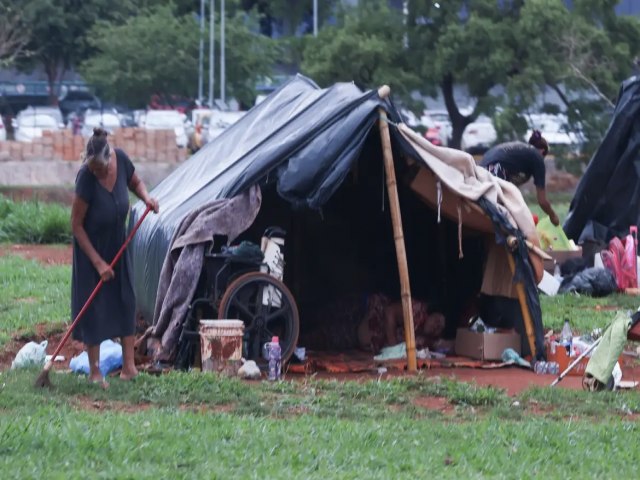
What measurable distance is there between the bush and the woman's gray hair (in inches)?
460

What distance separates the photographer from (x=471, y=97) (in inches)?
1324

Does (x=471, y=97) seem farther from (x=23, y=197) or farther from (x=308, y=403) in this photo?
(x=308, y=403)

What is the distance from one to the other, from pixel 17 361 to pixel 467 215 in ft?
12.7

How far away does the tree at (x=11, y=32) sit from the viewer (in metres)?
40.5

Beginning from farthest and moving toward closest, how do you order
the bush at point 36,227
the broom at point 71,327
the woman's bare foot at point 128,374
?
the bush at point 36,227 < the woman's bare foot at point 128,374 < the broom at point 71,327

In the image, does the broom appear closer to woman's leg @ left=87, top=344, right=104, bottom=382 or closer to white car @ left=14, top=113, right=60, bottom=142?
woman's leg @ left=87, top=344, right=104, bottom=382

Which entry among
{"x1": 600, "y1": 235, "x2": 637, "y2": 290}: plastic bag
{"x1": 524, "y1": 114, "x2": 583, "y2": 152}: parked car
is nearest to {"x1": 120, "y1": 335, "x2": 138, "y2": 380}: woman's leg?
{"x1": 600, "y1": 235, "x2": 637, "y2": 290}: plastic bag

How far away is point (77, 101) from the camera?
162ft

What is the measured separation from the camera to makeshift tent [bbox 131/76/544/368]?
10430 mm

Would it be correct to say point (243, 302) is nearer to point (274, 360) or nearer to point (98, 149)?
point (274, 360)

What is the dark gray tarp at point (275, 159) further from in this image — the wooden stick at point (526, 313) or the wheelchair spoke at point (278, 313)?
the wooden stick at point (526, 313)

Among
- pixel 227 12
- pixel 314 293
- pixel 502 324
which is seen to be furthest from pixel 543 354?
pixel 227 12

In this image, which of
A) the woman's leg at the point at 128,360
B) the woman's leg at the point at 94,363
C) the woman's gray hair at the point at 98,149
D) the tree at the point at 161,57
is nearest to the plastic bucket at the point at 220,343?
the woman's leg at the point at 128,360

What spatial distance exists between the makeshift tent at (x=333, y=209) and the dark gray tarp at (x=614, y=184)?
4.67 meters
